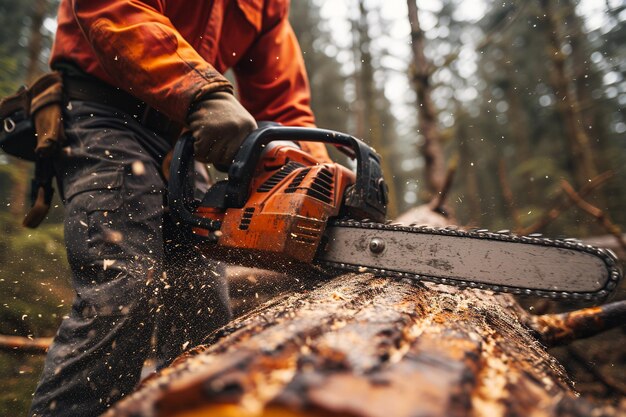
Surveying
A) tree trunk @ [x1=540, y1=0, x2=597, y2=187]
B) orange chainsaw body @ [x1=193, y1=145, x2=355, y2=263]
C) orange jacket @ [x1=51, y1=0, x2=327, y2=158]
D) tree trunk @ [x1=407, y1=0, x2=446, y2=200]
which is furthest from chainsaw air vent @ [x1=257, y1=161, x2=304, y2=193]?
tree trunk @ [x1=540, y1=0, x2=597, y2=187]

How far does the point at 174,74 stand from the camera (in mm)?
1402

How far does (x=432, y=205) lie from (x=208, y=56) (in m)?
2.79

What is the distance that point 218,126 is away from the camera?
54.5 inches

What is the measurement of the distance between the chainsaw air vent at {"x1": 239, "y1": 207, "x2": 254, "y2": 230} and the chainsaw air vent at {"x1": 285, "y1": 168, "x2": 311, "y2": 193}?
0.16 m

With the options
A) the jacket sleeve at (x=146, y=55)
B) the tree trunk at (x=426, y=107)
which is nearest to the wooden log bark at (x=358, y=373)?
the jacket sleeve at (x=146, y=55)

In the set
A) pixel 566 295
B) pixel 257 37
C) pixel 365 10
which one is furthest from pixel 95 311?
pixel 365 10

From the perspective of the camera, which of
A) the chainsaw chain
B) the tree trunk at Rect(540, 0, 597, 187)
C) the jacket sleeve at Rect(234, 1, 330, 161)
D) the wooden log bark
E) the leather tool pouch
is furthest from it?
the tree trunk at Rect(540, 0, 597, 187)

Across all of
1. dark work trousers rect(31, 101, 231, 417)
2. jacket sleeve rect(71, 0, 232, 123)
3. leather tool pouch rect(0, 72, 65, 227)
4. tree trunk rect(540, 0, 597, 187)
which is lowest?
dark work trousers rect(31, 101, 231, 417)

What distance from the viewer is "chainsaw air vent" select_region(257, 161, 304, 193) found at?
4.80 feet

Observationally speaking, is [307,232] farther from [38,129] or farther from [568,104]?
[568,104]

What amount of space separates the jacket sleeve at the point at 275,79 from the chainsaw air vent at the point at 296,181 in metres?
0.85

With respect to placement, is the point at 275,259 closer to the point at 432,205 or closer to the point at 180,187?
the point at 180,187

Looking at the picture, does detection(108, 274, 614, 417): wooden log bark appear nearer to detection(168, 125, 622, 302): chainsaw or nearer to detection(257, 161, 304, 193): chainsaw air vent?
detection(168, 125, 622, 302): chainsaw

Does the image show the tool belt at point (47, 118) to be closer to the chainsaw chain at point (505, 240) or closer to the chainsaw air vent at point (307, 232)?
the chainsaw air vent at point (307, 232)
